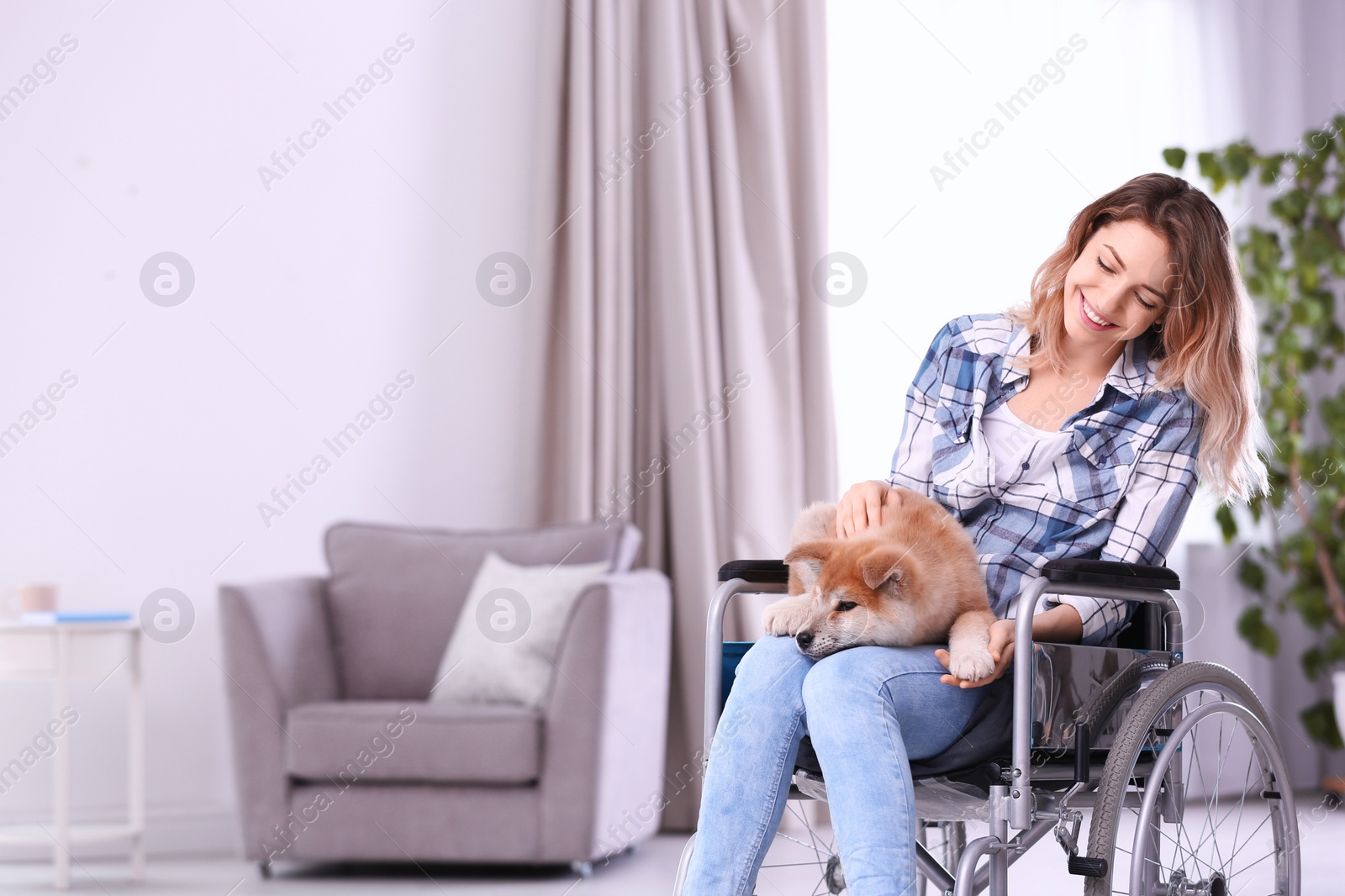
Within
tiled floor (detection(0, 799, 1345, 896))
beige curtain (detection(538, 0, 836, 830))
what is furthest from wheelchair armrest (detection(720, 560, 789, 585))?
beige curtain (detection(538, 0, 836, 830))

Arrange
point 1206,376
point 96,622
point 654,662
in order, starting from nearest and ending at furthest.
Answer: point 1206,376 → point 96,622 → point 654,662

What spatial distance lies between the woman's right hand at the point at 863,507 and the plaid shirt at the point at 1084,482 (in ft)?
0.38

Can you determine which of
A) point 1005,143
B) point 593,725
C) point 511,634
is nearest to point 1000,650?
point 593,725

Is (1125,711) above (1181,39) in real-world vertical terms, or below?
below

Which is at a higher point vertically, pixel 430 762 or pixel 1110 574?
pixel 1110 574

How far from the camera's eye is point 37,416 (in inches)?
115

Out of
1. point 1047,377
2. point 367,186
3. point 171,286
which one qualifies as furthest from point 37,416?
point 1047,377

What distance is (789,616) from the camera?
4.45 ft

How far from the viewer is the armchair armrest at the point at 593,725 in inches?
97.0

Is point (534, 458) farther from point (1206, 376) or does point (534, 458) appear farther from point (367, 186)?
point (1206, 376)

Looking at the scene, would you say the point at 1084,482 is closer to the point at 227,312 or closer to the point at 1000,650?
the point at 1000,650

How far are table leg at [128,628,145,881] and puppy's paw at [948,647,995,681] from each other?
6.62 feet

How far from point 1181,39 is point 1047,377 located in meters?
3.01

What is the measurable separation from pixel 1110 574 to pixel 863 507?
0.33m
